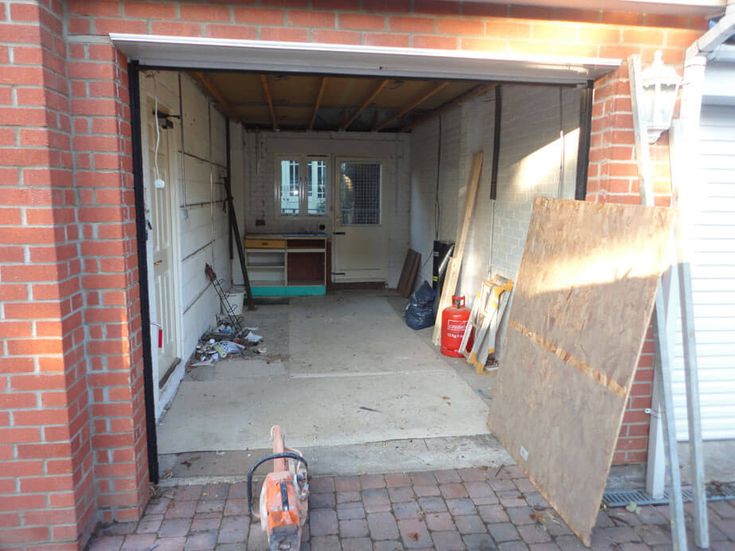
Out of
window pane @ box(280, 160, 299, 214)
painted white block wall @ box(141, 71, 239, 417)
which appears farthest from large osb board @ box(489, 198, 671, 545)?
window pane @ box(280, 160, 299, 214)

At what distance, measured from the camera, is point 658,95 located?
260 centimetres

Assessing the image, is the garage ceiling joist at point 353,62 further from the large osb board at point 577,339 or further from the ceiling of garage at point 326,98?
the ceiling of garage at point 326,98

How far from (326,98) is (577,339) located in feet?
15.5

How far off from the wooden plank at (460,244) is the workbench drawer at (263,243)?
3353 mm

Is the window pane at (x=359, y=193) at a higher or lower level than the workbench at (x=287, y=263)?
higher

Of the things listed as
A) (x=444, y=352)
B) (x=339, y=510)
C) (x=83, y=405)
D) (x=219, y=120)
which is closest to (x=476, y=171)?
(x=444, y=352)

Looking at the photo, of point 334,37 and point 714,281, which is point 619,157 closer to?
point 714,281

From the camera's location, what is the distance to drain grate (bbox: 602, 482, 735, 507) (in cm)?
292

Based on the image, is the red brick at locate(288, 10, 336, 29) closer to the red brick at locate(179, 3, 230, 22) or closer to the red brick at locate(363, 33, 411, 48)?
the red brick at locate(363, 33, 411, 48)

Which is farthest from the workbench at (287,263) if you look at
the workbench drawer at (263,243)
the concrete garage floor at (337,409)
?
the concrete garage floor at (337,409)

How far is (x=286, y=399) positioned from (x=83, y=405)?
6.41ft

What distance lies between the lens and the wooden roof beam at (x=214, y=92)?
512cm

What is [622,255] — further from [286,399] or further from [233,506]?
[286,399]

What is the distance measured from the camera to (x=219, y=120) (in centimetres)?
732
